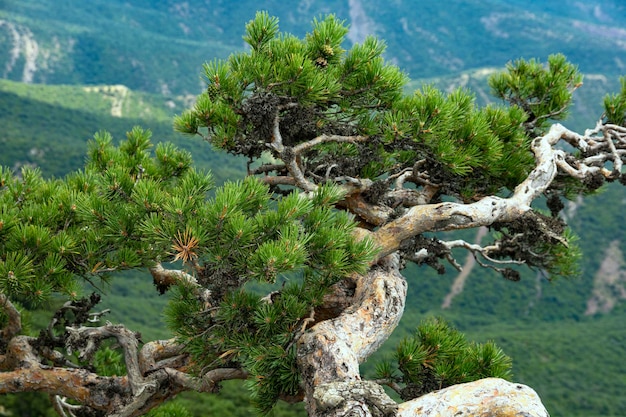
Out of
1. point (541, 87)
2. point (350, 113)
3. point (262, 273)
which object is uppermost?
point (541, 87)

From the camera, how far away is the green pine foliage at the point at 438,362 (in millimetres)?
3791

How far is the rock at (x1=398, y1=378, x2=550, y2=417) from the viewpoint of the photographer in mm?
2785

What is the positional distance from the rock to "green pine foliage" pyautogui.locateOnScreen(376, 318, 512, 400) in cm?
85

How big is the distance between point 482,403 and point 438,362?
40.0 inches

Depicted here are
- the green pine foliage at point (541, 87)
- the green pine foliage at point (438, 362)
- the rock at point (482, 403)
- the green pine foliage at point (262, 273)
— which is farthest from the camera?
the green pine foliage at point (541, 87)

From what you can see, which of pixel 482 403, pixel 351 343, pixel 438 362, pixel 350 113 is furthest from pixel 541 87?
pixel 482 403

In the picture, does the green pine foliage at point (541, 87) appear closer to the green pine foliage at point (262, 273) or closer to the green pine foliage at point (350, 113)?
the green pine foliage at point (350, 113)

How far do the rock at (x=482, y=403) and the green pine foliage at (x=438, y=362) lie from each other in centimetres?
85

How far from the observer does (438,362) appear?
386 centimetres

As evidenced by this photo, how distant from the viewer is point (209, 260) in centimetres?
316

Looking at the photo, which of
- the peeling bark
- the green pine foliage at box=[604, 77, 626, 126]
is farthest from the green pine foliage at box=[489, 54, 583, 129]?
the peeling bark

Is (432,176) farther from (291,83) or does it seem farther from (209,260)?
(209,260)

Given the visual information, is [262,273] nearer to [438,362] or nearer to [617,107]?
[438,362]

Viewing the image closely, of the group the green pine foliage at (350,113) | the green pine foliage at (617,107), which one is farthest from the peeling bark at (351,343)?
the green pine foliage at (617,107)
